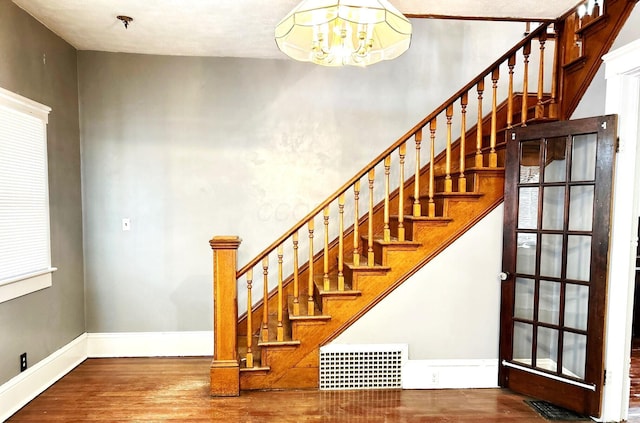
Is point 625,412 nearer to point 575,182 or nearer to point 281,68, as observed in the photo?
point 575,182

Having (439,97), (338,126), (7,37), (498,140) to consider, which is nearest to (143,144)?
(7,37)

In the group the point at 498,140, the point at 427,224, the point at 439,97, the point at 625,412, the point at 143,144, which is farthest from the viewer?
the point at 439,97

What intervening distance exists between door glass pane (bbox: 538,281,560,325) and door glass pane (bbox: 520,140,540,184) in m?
0.77

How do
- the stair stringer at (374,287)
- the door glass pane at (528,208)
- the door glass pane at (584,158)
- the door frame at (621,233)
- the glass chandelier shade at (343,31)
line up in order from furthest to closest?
the stair stringer at (374,287)
the door glass pane at (528,208)
the door glass pane at (584,158)
the door frame at (621,233)
the glass chandelier shade at (343,31)

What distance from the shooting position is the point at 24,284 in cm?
266

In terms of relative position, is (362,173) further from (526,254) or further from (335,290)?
(526,254)

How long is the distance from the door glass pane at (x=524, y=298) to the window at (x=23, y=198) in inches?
142

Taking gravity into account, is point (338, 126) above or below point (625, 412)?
above

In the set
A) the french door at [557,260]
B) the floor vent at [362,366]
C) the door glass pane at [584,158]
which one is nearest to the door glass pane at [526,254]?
the french door at [557,260]

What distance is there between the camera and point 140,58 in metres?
3.46

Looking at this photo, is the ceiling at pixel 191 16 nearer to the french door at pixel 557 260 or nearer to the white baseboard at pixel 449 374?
the french door at pixel 557 260

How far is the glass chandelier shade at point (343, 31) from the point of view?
1.70 metres

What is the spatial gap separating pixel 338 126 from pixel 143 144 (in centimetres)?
186

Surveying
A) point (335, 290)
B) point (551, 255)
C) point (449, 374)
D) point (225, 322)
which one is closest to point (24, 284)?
point (225, 322)
